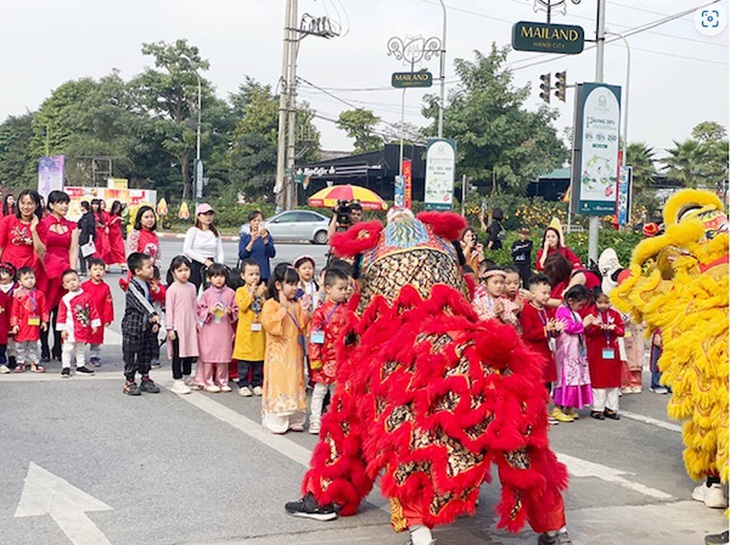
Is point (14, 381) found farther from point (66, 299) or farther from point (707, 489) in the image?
point (707, 489)

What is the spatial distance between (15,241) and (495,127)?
97.9 ft

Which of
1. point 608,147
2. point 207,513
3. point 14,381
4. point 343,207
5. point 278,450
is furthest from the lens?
point 608,147

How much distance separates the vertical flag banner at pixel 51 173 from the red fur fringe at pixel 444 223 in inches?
1022

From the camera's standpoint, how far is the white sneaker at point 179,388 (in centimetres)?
853

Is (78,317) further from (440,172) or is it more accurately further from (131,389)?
(440,172)

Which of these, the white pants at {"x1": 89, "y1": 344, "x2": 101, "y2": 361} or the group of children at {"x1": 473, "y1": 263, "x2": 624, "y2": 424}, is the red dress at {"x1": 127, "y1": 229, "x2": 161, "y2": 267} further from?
the group of children at {"x1": 473, "y1": 263, "x2": 624, "y2": 424}

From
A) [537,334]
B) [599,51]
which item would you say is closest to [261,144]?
[599,51]

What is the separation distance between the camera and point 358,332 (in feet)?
15.6

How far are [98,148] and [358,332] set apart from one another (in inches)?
2155

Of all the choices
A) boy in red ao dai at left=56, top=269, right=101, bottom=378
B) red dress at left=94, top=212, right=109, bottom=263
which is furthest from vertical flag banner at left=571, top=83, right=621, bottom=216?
red dress at left=94, top=212, right=109, bottom=263

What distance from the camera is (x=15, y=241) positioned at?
9422 millimetres

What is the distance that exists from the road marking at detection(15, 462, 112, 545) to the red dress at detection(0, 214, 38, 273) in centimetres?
406

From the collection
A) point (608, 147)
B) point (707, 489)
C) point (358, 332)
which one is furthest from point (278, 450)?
point (608, 147)

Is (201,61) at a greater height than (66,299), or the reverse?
(201,61)
